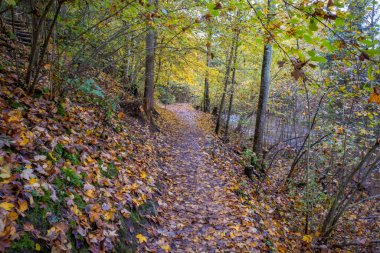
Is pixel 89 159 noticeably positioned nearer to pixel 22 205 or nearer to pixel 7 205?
pixel 22 205

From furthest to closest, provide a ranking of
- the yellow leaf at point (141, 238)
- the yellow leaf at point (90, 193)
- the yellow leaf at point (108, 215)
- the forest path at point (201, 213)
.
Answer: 1. the forest path at point (201, 213)
2. the yellow leaf at point (141, 238)
3. the yellow leaf at point (90, 193)
4. the yellow leaf at point (108, 215)

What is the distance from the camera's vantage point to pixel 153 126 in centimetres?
1019

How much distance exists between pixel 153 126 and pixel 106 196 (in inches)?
258

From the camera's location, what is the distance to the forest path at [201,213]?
412cm

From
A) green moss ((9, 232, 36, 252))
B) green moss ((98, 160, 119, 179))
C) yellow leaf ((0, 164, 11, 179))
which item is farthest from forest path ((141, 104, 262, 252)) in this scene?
yellow leaf ((0, 164, 11, 179))

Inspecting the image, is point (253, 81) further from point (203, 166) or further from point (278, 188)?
point (203, 166)

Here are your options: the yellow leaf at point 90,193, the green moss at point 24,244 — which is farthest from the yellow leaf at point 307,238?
the green moss at point 24,244

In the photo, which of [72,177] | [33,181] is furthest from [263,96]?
[33,181]

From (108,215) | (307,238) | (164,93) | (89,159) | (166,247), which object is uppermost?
(164,93)

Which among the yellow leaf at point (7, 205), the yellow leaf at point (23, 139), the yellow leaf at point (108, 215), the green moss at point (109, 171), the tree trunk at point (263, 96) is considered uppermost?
the tree trunk at point (263, 96)

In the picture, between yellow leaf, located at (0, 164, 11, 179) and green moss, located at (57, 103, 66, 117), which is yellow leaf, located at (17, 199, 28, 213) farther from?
green moss, located at (57, 103, 66, 117)

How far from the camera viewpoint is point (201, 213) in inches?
203

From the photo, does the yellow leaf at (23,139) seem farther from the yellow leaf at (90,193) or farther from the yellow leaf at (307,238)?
the yellow leaf at (307,238)

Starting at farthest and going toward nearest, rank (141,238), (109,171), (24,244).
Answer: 1. (109,171)
2. (141,238)
3. (24,244)
